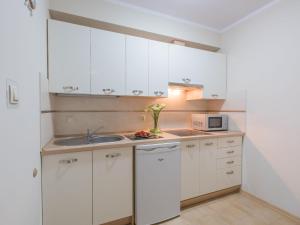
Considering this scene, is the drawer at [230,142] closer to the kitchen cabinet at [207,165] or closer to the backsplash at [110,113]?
the kitchen cabinet at [207,165]

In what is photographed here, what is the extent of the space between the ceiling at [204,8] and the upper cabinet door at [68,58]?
0.70 m

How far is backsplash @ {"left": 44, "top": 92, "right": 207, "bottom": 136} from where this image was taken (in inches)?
77.7

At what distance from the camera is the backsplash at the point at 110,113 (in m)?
1.97

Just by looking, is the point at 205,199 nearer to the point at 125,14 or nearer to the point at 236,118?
the point at 236,118

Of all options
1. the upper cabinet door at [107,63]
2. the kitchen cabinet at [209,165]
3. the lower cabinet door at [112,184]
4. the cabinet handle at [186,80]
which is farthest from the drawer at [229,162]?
the upper cabinet door at [107,63]

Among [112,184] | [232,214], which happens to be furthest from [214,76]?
[112,184]

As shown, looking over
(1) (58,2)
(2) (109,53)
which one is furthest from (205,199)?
(1) (58,2)

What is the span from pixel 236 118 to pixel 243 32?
125 centimetres

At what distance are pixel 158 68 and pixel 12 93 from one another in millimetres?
1653

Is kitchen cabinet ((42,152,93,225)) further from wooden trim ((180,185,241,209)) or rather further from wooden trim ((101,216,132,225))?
wooden trim ((180,185,241,209))

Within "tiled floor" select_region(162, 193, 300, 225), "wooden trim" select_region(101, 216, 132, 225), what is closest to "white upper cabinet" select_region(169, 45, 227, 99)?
"tiled floor" select_region(162, 193, 300, 225)

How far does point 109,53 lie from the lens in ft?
6.13

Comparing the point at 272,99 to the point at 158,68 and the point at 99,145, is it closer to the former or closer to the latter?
the point at 158,68

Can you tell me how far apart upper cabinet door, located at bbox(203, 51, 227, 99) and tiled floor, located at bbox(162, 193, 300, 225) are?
4.88ft
